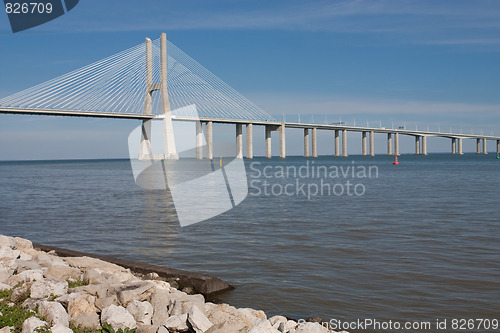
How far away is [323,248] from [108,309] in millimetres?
4543

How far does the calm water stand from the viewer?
205 inches

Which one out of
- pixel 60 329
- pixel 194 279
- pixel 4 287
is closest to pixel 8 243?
pixel 4 287

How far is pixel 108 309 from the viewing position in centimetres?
398

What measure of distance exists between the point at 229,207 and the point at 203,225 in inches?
153

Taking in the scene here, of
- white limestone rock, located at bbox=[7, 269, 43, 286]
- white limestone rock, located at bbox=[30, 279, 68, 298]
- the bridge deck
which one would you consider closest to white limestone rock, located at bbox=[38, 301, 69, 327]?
white limestone rock, located at bbox=[30, 279, 68, 298]

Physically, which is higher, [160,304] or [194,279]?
[160,304]

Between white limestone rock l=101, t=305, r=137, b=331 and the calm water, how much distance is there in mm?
1553

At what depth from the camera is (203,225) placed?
1080cm

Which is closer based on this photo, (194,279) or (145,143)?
(194,279)

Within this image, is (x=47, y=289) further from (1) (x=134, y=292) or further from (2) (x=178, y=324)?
(2) (x=178, y=324)

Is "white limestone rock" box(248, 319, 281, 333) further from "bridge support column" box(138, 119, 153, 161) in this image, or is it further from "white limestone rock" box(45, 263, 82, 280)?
"bridge support column" box(138, 119, 153, 161)

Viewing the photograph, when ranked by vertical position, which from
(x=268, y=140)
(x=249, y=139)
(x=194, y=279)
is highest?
→ (x=249, y=139)

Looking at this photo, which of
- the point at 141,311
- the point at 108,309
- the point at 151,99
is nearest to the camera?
the point at 108,309

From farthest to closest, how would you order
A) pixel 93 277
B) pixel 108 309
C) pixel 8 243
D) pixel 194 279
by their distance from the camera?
pixel 8 243
pixel 194 279
pixel 93 277
pixel 108 309
